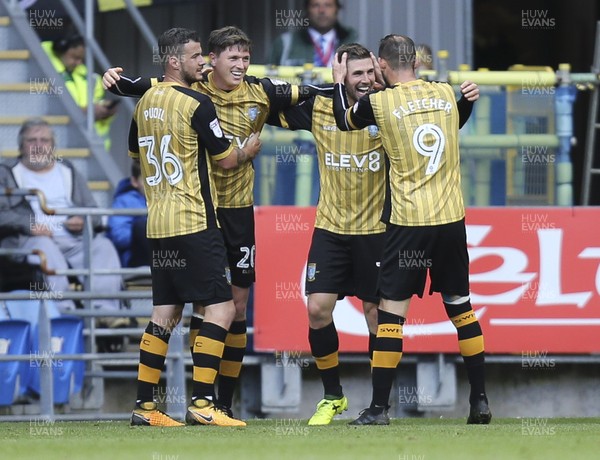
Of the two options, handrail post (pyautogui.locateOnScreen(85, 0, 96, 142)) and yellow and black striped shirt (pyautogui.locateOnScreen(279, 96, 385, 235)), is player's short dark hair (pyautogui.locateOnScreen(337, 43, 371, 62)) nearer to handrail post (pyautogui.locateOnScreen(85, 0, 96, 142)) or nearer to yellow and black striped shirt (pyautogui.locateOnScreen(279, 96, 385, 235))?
yellow and black striped shirt (pyautogui.locateOnScreen(279, 96, 385, 235))

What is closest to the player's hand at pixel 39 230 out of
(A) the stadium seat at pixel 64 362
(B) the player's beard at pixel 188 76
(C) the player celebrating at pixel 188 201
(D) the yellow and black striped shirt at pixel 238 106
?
(A) the stadium seat at pixel 64 362

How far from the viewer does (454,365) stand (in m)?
11.0

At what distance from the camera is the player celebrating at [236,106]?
8.82 metres

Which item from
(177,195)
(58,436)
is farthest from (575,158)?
(58,436)

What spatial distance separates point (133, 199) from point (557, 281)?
10.2 feet

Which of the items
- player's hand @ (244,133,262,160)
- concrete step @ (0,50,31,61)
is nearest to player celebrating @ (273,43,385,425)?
player's hand @ (244,133,262,160)

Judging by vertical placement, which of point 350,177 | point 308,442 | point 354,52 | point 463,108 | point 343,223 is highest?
point 354,52

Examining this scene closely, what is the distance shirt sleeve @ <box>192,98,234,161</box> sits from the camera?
8.41 m

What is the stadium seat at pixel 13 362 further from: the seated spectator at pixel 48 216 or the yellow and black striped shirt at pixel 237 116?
the yellow and black striped shirt at pixel 237 116

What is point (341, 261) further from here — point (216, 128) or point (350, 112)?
point (216, 128)

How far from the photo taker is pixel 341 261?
896 centimetres

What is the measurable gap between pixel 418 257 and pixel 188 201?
1272 millimetres

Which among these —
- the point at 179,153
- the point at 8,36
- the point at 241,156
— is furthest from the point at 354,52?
the point at 8,36

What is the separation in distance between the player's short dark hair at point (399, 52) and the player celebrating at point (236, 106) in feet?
2.26
